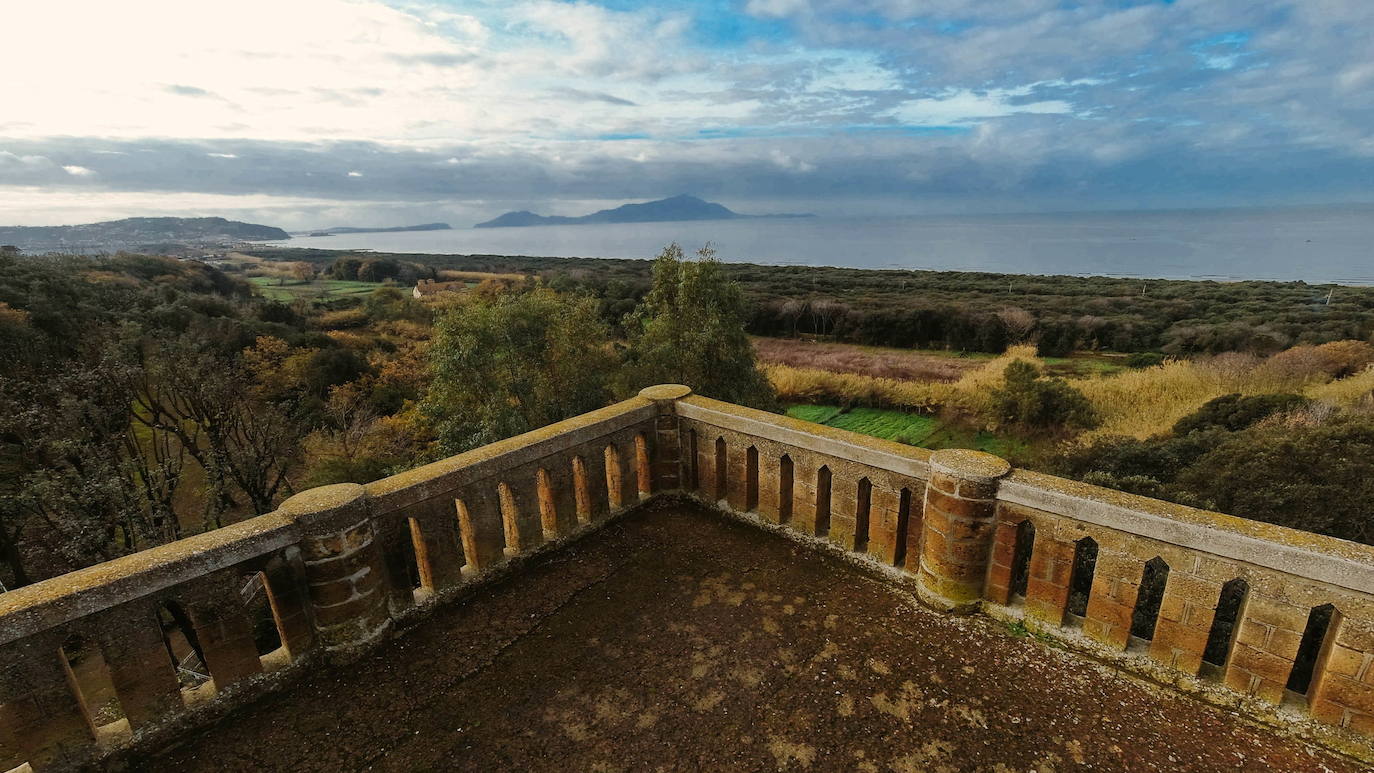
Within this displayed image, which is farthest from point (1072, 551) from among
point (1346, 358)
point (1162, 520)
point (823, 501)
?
point (1346, 358)

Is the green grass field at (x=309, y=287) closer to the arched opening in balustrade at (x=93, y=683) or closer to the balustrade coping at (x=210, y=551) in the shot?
the arched opening in balustrade at (x=93, y=683)

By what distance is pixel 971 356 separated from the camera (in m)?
40.8

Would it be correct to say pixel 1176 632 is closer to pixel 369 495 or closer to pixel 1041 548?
pixel 1041 548

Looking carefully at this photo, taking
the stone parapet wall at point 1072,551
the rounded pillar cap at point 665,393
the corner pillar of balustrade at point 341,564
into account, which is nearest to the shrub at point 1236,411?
the stone parapet wall at point 1072,551

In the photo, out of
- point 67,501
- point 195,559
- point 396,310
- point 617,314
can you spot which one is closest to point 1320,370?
point 195,559

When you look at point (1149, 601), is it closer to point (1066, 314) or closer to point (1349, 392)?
point (1349, 392)

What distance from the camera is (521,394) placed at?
70.6 feet

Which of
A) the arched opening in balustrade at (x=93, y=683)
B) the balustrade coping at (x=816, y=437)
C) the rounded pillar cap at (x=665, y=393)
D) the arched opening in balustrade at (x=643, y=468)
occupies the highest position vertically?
the rounded pillar cap at (x=665, y=393)

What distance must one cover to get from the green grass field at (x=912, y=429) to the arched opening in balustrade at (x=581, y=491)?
63.2 ft

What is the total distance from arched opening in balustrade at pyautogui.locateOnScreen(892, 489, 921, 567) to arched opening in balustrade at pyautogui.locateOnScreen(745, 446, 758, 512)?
5.14ft

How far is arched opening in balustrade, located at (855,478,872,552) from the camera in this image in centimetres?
556

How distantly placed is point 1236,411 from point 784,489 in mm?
19894

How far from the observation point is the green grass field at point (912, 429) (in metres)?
25.8

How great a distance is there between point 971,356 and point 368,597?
42.4 meters
